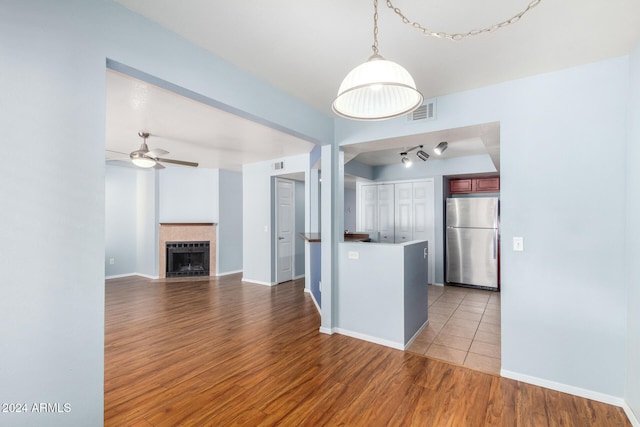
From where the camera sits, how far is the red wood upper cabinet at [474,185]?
5.78m

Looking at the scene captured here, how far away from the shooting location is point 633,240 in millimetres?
1934

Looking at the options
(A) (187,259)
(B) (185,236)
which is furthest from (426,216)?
(A) (187,259)

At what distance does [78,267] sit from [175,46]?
4.58 feet

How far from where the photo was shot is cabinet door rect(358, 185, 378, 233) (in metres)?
6.57

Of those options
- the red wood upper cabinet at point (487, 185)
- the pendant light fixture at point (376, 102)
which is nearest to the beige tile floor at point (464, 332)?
the red wood upper cabinet at point (487, 185)

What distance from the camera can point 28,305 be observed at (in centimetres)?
126

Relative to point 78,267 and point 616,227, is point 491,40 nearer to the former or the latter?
point 616,227

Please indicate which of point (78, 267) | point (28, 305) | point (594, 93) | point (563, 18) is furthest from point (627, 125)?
point (28, 305)

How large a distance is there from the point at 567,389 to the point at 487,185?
4334 millimetres

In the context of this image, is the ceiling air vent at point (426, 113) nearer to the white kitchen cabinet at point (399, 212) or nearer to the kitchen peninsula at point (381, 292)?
the kitchen peninsula at point (381, 292)

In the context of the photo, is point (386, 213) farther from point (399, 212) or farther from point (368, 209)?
point (368, 209)

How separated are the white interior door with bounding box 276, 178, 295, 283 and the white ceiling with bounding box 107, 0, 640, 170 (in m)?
3.31

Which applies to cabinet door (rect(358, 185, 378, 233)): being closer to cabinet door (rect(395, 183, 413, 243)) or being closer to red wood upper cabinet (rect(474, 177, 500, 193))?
cabinet door (rect(395, 183, 413, 243))

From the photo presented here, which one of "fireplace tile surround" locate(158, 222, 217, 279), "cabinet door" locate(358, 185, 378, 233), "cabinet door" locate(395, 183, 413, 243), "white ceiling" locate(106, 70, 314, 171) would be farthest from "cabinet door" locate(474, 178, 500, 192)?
"fireplace tile surround" locate(158, 222, 217, 279)
